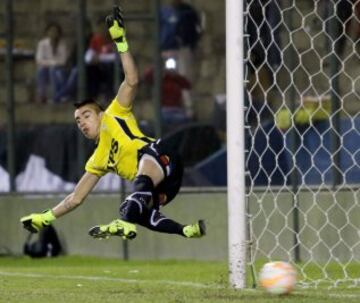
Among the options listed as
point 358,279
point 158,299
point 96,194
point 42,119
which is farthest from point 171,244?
point 158,299

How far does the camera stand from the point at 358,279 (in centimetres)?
1214

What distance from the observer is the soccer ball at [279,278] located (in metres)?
10.1

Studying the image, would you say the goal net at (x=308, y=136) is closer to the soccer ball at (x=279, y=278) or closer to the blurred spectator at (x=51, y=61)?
the blurred spectator at (x=51, y=61)

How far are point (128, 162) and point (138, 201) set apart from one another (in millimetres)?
789

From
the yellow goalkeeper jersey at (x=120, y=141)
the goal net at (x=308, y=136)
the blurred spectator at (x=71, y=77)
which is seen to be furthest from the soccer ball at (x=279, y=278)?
the blurred spectator at (x=71, y=77)

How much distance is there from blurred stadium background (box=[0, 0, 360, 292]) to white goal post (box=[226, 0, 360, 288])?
17 mm

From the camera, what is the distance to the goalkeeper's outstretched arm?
11511 millimetres

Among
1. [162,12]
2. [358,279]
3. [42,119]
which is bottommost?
[358,279]

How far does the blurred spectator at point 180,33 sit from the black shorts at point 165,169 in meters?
5.00

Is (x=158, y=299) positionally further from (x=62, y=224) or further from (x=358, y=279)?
(x=62, y=224)

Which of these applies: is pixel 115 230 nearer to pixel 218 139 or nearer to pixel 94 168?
pixel 94 168

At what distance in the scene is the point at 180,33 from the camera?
16812 millimetres

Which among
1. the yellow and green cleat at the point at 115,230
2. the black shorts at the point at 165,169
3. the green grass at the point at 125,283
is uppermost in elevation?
the black shorts at the point at 165,169

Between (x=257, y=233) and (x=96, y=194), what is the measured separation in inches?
98.3
